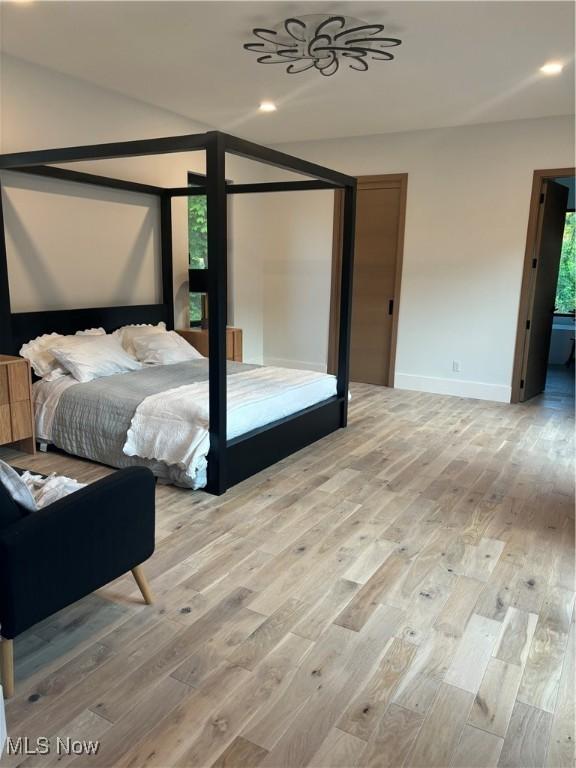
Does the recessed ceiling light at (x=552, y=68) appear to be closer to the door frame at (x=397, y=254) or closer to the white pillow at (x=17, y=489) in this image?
the door frame at (x=397, y=254)

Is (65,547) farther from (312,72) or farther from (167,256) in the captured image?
(167,256)

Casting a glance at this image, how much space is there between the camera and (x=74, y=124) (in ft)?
14.9

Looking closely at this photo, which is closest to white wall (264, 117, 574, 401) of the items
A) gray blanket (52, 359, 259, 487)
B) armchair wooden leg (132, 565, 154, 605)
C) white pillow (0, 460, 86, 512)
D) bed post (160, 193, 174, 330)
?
bed post (160, 193, 174, 330)

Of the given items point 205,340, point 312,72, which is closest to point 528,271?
point 312,72

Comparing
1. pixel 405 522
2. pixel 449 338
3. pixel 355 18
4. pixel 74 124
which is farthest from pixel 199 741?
pixel 449 338

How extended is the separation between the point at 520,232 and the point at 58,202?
4374mm

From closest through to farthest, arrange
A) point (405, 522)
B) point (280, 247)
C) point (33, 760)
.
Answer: point (33, 760) < point (405, 522) < point (280, 247)

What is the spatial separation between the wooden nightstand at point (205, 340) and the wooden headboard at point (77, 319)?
0.81 feet

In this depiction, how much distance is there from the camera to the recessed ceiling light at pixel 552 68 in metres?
3.93

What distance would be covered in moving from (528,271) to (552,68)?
6.75 ft

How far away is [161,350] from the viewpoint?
4.83m

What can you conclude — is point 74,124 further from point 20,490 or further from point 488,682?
point 488,682

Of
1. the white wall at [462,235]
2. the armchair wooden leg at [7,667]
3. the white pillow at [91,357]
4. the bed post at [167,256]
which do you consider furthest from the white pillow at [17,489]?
the white wall at [462,235]

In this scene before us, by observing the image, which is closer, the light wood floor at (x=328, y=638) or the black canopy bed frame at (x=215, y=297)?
the light wood floor at (x=328, y=638)
